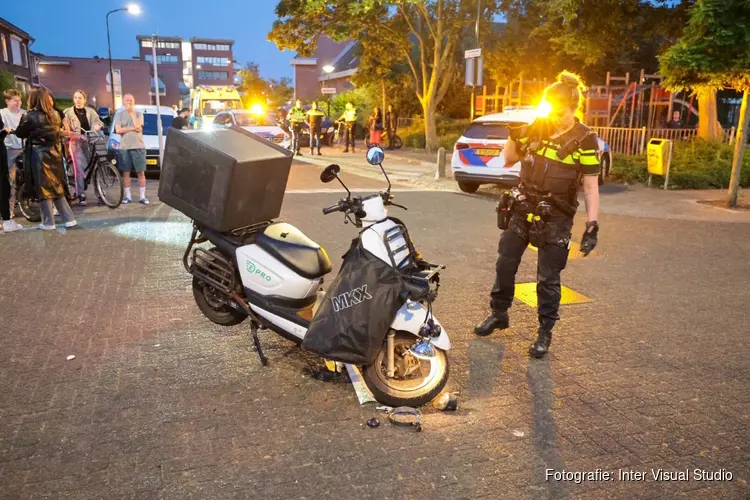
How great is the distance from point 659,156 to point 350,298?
1228cm

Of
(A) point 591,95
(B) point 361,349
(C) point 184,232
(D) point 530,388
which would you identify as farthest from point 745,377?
(A) point 591,95

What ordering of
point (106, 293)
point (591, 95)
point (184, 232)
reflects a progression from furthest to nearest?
point (591, 95) → point (184, 232) → point (106, 293)

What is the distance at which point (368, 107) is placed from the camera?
3319 cm

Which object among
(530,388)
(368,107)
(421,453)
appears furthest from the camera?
(368,107)

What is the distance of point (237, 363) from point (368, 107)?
29805mm

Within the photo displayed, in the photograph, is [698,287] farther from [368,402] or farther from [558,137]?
[368,402]

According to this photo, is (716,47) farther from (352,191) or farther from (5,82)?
(5,82)

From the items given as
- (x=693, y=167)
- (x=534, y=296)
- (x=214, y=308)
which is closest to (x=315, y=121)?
(x=693, y=167)

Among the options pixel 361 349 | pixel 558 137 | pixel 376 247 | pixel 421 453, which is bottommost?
pixel 421 453

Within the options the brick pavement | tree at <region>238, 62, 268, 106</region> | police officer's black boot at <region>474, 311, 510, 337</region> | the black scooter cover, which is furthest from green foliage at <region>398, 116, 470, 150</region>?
tree at <region>238, 62, 268, 106</region>

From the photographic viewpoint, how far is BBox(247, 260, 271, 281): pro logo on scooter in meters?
4.43

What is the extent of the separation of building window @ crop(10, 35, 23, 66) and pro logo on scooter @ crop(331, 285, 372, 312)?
51.9 metres

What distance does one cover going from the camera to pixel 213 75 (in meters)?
126

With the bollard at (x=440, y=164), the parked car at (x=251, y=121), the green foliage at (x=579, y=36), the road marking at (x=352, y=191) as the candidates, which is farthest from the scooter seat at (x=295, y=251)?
the parked car at (x=251, y=121)
